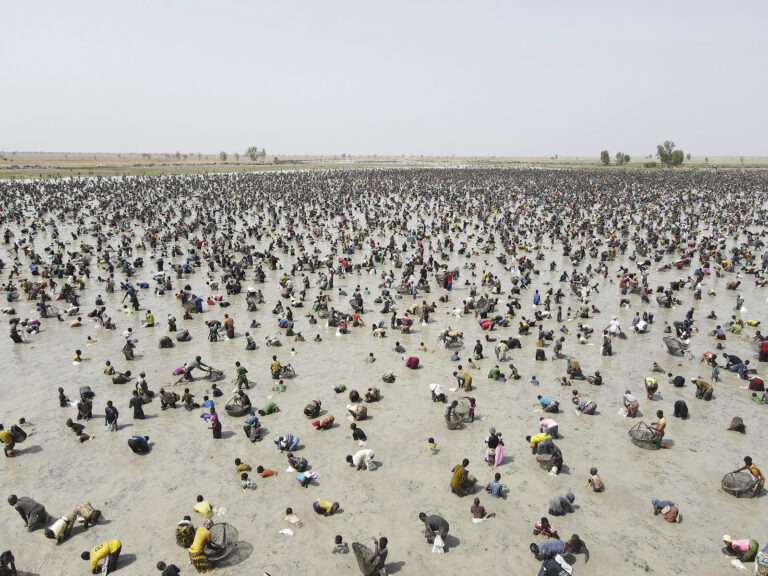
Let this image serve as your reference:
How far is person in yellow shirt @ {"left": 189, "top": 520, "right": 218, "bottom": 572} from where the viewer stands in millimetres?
10422

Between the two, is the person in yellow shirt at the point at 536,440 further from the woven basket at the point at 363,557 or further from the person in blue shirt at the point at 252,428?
the person in blue shirt at the point at 252,428

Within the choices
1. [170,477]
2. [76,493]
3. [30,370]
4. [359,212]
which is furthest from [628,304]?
[359,212]

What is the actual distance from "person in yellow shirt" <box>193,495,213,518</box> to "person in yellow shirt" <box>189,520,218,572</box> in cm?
153

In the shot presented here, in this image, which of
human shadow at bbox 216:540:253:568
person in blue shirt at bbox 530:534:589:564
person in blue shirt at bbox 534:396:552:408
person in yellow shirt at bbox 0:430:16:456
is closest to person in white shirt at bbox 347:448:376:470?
human shadow at bbox 216:540:253:568

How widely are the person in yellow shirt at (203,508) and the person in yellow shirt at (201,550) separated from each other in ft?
5.02

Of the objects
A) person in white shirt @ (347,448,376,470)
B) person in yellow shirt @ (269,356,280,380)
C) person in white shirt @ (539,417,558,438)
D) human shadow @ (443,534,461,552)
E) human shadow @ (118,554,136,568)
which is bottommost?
human shadow @ (118,554,136,568)

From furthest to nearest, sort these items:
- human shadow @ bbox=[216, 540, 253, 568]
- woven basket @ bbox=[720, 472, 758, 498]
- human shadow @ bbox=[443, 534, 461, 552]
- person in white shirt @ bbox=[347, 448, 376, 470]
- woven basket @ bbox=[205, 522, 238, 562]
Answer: person in white shirt @ bbox=[347, 448, 376, 470] < woven basket @ bbox=[720, 472, 758, 498] < human shadow @ bbox=[443, 534, 461, 552] < human shadow @ bbox=[216, 540, 253, 568] < woven basket @ bbox=[205, 522, 238, 562]

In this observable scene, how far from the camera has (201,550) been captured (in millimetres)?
10453

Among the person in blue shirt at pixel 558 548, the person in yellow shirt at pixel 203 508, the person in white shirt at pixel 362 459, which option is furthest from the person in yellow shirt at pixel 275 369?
the person in blue shirt at pixel 558 548

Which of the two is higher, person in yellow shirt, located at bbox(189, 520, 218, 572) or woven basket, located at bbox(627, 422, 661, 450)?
woven basket, located at bbox(627, 422, 661, 450)

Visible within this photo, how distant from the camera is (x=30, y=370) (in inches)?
798

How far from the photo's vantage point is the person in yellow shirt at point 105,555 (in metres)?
10.4

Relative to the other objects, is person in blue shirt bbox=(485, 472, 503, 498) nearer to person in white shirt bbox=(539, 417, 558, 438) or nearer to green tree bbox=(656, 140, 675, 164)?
person in white shirt bbox=(539, 417, 558, 438)

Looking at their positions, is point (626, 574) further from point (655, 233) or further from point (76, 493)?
point (655, 233)
